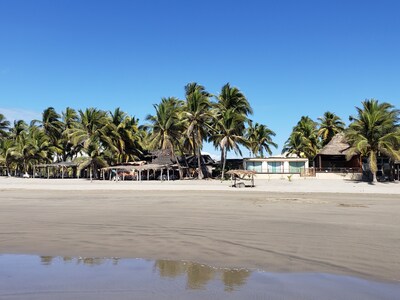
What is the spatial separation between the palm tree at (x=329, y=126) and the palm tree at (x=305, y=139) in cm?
133

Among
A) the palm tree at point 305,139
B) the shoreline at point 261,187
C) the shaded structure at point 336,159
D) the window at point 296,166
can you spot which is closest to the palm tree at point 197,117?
the window at point 296,166

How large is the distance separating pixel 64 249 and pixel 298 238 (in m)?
4.88

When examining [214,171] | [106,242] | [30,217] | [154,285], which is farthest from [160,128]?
[154,285]

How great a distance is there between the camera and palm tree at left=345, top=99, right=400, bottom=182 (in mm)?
33156

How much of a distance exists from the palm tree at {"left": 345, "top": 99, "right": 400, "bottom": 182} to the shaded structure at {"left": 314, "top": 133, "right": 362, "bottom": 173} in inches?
249

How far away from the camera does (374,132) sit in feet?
113

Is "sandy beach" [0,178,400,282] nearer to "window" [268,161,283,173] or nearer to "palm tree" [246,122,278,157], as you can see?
"window" [268,161,283,173]

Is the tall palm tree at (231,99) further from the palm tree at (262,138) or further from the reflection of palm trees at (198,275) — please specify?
the reflection of palm trees at (198,275)

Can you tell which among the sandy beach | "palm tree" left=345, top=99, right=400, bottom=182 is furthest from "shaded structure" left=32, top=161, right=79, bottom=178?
the sandy beach

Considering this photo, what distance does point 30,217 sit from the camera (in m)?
11.5

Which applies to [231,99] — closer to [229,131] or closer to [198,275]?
Result: [229,131]

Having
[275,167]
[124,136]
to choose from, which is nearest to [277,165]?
[275,167]

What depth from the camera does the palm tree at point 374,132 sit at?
3316 centimetres

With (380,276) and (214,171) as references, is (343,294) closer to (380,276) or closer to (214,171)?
(380,276)
